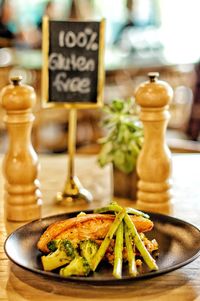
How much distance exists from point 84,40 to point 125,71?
14.9ft

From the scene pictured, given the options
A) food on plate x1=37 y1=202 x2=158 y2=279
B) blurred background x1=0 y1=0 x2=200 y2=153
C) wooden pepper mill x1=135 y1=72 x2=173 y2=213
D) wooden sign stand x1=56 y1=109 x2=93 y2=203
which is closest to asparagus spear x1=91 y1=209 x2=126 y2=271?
food on plate x1=37 y1=202 x2=158 y2=279

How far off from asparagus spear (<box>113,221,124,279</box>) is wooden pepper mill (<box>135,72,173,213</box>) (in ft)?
1.28

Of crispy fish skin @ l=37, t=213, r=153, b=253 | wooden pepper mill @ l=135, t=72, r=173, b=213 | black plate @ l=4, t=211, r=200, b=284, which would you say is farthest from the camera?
wooden pepper mill @ l=135, t=72, r=173, b=213

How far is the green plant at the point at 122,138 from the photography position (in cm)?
186

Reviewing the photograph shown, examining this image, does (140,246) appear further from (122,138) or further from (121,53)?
(121,53)

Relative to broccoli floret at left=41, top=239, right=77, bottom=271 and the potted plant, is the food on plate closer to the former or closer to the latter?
broccoli floret at left=41, top=239, right=77, bottom=271

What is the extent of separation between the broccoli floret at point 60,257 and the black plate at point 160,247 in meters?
0.02

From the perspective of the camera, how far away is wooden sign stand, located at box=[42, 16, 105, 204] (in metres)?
1.86

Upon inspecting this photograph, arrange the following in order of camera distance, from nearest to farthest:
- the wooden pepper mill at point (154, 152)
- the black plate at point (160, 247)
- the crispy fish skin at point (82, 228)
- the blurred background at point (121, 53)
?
the black plate at point (160, 247)
the crispy fish skin at point (82, 228)
the wooden pepper mill at point (154, 152)
the blurred background at point (121, 53)

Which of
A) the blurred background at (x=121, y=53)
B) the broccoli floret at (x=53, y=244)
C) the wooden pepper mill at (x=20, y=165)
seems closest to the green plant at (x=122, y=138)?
the wooden pepper mill at (x=20, y=165)

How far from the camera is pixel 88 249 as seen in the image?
4.44 feet

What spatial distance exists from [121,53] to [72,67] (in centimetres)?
549

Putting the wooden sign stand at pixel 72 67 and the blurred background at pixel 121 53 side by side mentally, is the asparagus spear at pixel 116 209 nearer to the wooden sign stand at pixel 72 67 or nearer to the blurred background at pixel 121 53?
the wooden sign stand at pixel 72 67

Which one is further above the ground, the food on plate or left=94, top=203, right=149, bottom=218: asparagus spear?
left=94, top=203, right=149, bottom=218: asparagus spear
